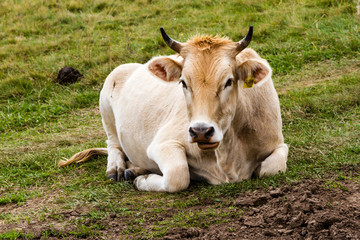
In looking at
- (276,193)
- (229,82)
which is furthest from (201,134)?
(276,193)

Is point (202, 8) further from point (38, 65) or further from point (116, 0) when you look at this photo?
point (38, 65)

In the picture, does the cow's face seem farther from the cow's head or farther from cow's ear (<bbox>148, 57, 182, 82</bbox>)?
cow's ear (<bbox>148, 57, 182, 82</bbox>)

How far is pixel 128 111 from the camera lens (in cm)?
686

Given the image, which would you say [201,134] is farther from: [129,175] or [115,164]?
[115,164]

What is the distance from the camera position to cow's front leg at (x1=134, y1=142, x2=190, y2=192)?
5.25m

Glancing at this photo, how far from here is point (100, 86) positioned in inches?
415

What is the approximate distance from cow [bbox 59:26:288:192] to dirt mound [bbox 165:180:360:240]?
63 centimetres

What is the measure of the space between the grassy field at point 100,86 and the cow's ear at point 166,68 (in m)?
1.17

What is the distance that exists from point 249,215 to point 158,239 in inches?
30.5

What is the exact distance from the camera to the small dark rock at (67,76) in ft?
35.5

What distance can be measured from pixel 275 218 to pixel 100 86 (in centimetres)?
702

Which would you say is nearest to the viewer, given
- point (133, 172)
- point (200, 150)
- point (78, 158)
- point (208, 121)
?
point (208, 121)

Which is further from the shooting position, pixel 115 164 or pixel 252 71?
pixel 115 164

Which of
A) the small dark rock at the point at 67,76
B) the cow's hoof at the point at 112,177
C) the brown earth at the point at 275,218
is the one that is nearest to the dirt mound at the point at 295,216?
the brown earth at the point at 275,218
